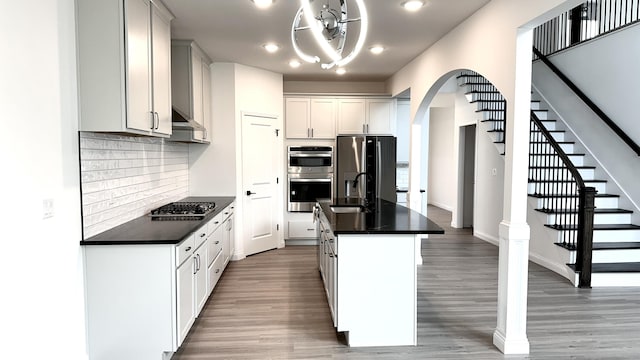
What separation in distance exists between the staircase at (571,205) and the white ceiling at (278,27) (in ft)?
6.28

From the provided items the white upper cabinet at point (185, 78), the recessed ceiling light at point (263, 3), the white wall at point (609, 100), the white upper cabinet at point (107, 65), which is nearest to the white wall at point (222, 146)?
the white upper cabinet at point (185, 78)

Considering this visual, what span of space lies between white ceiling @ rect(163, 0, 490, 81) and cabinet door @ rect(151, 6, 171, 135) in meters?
0.21

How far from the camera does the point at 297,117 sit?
6207mm

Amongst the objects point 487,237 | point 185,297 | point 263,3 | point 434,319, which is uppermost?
point 263,3

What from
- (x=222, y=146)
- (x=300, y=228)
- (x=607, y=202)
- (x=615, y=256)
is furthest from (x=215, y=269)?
(x=607, y=202)

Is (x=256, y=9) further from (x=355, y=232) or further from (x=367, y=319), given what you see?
(x=367, y=319)

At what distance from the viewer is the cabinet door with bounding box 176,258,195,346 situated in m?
2.61

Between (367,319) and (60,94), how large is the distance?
2.60 meters

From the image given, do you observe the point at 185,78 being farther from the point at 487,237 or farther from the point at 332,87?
the point at 487,237

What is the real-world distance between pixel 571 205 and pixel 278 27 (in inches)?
162

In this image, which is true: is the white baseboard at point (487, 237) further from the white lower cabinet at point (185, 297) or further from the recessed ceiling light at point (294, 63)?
the white lower cabinet at point (185, 297)

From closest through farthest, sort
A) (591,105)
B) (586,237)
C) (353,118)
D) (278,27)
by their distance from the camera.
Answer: (278,27)
(586,237)
(591,105)
(353,118)

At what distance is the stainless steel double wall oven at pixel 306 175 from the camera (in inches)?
243

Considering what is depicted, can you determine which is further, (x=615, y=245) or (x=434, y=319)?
(x=615, y=245)
